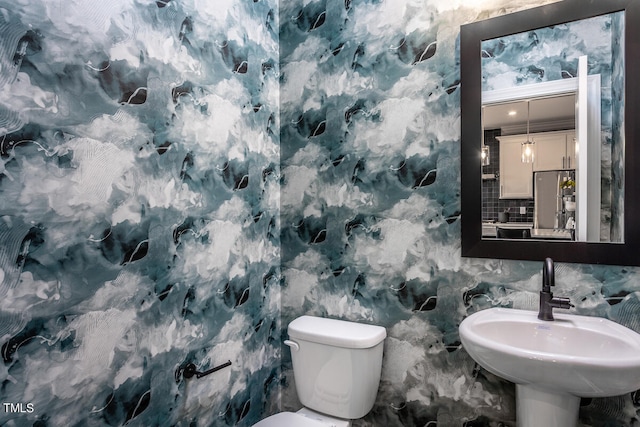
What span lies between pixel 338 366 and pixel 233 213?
0.83 m

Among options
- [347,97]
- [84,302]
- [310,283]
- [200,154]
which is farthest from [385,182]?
[84,302]

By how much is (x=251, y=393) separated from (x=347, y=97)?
153 cm

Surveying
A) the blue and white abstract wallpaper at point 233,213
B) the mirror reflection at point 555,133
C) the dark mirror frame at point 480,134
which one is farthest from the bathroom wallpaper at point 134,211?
the mirror reflection at point 555,133

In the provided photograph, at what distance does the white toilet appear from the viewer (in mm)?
1523

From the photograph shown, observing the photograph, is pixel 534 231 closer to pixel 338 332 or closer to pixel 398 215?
pixel 398 215

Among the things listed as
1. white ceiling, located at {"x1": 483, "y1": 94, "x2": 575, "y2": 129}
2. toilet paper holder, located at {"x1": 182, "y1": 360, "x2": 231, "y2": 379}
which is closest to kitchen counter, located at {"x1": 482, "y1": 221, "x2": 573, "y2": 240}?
white ceiling, located at {"x1": 483, "y1": 94, "x2": 575, "y2": 129}

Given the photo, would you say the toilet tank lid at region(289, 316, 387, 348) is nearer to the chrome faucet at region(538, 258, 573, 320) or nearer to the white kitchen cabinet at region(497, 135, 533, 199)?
the chrome faucet at region(538, 258, 573, 320)

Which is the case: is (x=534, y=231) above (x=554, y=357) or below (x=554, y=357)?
above

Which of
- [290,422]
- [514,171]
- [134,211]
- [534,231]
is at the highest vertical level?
[514,171]

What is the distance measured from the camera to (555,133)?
1.36 m

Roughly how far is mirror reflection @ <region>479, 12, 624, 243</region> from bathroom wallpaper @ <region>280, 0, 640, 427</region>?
9 cm

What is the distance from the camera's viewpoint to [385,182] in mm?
1668

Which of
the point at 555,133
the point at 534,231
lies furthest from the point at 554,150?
the point at 534,231

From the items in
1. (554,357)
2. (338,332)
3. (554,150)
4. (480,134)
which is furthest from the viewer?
(338,332)
